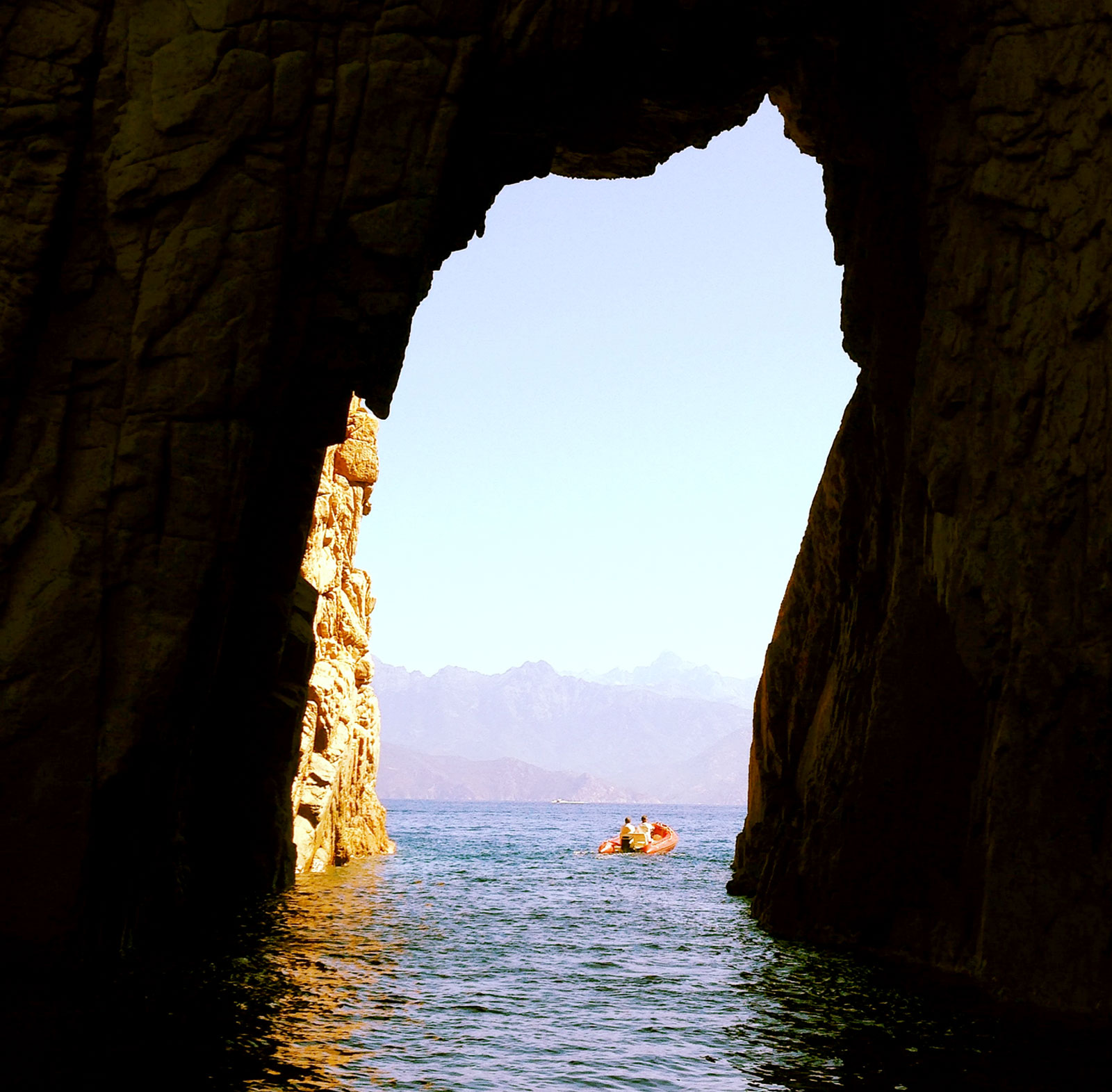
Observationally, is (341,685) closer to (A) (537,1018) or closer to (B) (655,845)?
(B) (655,845)

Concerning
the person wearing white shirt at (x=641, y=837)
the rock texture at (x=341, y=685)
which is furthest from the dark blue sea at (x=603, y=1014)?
the person wearing white shirt at (x=641, y=837)

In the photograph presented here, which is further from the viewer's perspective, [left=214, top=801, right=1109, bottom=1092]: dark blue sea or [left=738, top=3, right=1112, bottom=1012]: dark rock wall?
[left=738, top=3, right=1112, bottom=1012]: dark rock wall

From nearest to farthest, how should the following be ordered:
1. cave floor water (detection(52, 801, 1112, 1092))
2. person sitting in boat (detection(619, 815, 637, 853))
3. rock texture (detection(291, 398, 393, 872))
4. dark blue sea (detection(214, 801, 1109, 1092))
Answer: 1. cave floor water (detection(52, 801, 1112, 1092))
2. dark blue sea (detection(214, 801, 1109, 1092))
3. rock texture (detection(291, 398, 393, 872))
4. person sitting in boat (detection(619, 815, 637, 853))

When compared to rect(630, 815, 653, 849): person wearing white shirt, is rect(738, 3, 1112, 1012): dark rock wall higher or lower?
higher

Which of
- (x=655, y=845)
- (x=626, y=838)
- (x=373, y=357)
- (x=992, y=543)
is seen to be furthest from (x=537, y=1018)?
(x=655, y=845)

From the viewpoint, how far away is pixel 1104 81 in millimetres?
14320

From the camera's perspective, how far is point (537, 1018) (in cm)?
1320

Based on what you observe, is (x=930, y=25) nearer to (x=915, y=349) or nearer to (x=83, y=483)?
(x=915, y=349)

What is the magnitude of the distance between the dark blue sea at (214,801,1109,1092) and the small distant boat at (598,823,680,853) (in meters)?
25.2

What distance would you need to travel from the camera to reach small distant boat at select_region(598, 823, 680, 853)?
160 feet

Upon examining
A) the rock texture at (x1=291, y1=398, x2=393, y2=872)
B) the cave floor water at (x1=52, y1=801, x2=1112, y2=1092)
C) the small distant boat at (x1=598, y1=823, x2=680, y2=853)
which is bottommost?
the small distant boat at (x1=598, y1=823, x2=680, y2=853)

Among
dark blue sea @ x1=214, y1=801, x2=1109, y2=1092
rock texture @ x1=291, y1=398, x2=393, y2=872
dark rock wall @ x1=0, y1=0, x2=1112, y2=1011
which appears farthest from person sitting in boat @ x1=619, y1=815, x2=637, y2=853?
dark rock wall @ x1=0, y1=0, x2=1112, y2=1011

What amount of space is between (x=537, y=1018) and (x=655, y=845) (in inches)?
1462

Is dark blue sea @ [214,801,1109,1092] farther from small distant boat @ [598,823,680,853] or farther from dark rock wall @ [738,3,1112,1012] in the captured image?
small distant boat @ [598,823,680,853]
